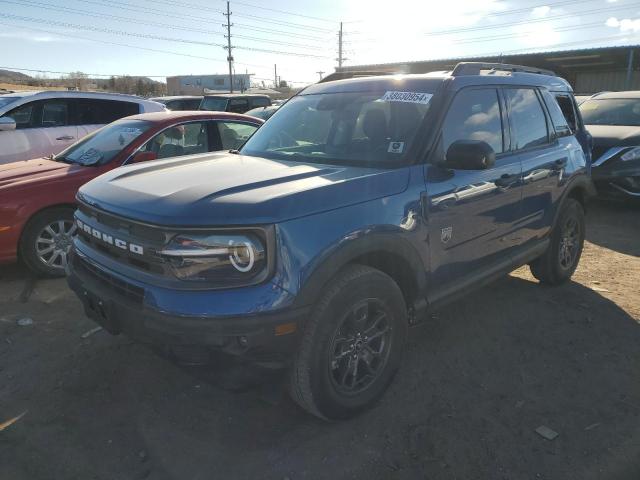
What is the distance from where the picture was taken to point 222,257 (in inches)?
92.9

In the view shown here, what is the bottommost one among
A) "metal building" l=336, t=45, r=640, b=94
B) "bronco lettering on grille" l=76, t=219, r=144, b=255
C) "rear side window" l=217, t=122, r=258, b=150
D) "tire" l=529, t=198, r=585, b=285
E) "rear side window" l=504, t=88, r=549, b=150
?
"tire" l=529, t=198, r=585, b=285

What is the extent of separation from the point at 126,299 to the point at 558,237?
3812 mm

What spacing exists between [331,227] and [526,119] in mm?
2442

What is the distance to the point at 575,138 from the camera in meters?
4.84

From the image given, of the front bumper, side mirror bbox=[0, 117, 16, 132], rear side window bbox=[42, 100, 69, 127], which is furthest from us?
rear side window bbox=[42, 100, 69, 127]

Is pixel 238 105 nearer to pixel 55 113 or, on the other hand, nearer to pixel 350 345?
pixel 55 113

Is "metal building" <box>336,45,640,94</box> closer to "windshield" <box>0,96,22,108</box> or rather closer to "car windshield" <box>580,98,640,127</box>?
"car windshield" <box>580,98,640,127</box>

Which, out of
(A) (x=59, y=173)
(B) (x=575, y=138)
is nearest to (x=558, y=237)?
(B) (x=575, y=138)

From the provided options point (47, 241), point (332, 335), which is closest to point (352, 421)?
point (332, 335)

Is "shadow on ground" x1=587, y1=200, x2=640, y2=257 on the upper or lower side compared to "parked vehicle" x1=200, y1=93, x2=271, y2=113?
lower

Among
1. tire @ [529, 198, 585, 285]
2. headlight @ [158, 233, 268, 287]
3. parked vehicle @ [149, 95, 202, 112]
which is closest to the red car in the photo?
headlight @ [158, 233, 268, 287]

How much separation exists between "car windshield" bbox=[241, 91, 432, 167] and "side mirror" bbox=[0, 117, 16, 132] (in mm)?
4495

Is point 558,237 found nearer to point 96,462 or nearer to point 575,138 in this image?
point 575,138

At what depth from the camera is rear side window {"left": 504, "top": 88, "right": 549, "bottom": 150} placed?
394cm
